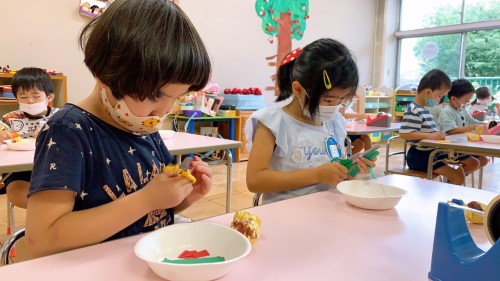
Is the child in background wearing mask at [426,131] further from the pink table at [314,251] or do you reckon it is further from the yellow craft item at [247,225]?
the yellow craft item at [247,225]

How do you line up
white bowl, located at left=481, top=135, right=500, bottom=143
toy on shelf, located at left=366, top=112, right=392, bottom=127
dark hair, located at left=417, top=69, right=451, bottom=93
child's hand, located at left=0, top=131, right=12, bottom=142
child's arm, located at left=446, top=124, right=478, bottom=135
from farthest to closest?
toy on shelf, located at left=366, top=112, right=392, bottom=127 < child's arm, located at left=446, top=124, right=478, bottom=135 < dark hair, located at left=417, top=69, right=451, bottom=93 < white bowl, located at left=481, top=135, right=500, bottom=143 < child's hand, located at left=0, top=131, right=12, bottom=142

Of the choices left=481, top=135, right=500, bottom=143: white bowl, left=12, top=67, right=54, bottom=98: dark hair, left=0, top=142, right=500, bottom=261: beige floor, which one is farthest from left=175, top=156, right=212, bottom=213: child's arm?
left=481, top=135, right=500, bottom=143: white bowl

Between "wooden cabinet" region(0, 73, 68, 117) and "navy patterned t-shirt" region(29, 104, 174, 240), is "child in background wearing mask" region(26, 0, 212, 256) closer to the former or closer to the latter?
"navy patterned t-shirt" region(29, 104, 174, 240)

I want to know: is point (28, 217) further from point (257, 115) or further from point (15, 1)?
point (15, 1)

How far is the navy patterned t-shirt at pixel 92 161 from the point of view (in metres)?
0.65

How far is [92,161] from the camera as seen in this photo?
73 centimetres

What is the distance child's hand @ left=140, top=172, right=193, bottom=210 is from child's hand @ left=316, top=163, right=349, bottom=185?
0.52 metres

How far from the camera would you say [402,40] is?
7.12 m

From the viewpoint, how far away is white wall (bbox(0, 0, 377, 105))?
3258mm

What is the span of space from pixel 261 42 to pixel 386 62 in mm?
3120

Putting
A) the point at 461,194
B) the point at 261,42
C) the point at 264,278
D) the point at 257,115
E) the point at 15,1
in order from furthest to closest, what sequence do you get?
the point at 261,42
the point at 15,1
the point at 257,115
the point at 461,194
the point at 264,278

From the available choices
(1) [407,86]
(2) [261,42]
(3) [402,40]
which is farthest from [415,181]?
(3) [402,40]

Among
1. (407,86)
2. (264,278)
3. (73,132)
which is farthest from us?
(407,86)

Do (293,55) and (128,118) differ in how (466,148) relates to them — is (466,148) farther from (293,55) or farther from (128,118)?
(128,118)
